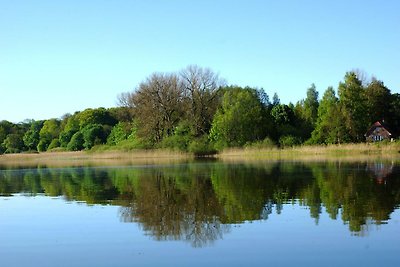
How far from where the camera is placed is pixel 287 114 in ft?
266

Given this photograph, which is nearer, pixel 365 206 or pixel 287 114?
pixel 365 206

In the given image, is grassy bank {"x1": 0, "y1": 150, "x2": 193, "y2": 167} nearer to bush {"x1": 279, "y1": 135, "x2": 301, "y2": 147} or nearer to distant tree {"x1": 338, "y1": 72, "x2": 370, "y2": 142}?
bush {"x1": 279, "y1": 135, "x2": 301, "y2": 147}

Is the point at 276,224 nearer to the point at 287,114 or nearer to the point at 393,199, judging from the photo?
the point at 393,199

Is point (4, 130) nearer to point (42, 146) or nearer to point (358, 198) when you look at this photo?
point (42, 146)

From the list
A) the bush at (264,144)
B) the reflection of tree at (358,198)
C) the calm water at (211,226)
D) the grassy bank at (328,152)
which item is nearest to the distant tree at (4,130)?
the grassy bank at (328,152)

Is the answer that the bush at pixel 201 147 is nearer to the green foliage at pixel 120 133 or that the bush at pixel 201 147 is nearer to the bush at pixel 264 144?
the bush at pixel 264 144

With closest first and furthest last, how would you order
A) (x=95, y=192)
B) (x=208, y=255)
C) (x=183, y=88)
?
1. (x=208, y=255)
2. (x=95, y=192)
3. (x=183, y=88)

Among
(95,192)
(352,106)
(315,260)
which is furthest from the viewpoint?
(352,106)

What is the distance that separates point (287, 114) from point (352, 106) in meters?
13.1

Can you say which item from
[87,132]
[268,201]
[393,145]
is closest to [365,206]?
[268,201]

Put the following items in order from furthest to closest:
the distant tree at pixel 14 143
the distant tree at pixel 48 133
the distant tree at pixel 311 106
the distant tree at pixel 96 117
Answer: the distant tree at pixel 14 143 → the distant tree at pixel 48 133 → the distant tree at pixel 96 117 → the distant tree at pixel 311 106

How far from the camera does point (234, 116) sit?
74.9 m

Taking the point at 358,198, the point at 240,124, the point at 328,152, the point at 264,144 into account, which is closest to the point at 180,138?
the point at 240,124

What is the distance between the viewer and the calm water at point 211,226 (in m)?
10.9
